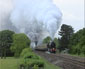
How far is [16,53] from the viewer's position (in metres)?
61.0

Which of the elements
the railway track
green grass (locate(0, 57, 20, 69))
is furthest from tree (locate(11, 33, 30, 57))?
the railway track

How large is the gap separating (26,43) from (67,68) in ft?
148

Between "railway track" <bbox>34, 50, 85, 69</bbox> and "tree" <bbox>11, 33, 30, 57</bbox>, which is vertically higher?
"tree" <bbox>11, 33, 30, 57</bbox>

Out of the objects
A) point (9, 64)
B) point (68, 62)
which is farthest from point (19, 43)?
point (68, 62)

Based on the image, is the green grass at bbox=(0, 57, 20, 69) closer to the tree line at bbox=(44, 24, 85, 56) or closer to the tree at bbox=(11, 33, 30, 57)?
the tree at bbox=(11, 33, 30, 57)

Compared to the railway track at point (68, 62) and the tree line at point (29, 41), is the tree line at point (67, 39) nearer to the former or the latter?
the tree line at point (29, 41)

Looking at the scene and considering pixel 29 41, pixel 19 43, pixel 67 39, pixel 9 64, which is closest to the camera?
pixel 9 64

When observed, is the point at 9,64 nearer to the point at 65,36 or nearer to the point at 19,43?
the point at 19,43

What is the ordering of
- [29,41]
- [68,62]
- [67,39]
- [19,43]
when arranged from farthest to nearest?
[67,39] → [29,41] → [19,43] → [68,62]

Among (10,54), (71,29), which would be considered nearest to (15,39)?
(10,54)

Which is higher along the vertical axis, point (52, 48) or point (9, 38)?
point (9, 38)

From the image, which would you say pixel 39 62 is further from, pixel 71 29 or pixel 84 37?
pixel 71 29

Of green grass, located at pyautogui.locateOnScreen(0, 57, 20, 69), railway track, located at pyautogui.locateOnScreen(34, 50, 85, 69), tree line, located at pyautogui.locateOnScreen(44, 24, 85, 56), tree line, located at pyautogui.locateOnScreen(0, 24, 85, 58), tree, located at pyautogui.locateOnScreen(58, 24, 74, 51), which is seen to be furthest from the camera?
tree, located at pyautogui.locateOnScreen(58, 24, 74, 51)

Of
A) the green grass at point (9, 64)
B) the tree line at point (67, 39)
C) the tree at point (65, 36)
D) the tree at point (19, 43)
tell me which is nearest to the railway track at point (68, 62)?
the green grass at point (9, 64)
